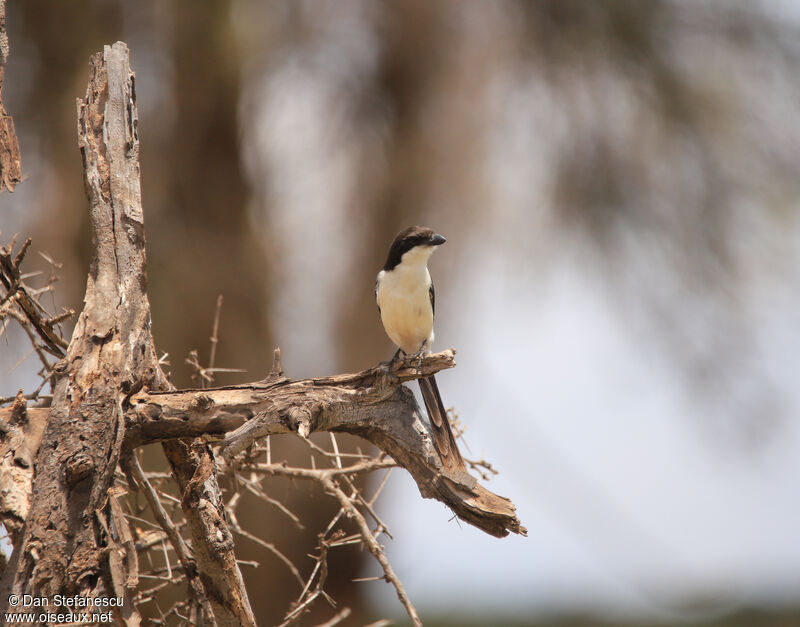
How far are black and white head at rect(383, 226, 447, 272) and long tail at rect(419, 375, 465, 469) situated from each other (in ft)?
2.71

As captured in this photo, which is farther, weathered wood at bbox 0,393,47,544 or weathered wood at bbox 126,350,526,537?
weathered wood at bbox 126,350,526,537

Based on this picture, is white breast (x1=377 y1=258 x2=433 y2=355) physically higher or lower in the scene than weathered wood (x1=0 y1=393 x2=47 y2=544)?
higher

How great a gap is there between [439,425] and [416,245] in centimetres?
118

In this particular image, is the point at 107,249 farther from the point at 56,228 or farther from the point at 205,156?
the point at 205,156

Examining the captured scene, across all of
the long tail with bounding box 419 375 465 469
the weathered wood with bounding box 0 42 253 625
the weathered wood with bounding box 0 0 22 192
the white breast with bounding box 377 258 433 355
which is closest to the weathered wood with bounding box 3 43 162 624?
the weathered wood with bounding box 0 42 253 625

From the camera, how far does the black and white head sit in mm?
3818

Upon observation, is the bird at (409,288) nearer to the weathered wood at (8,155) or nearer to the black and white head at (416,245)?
the black and white head at (416,245)

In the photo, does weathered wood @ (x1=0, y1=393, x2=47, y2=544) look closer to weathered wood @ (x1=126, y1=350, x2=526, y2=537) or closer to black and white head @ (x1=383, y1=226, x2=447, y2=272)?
weathered wood @ (x1=126, y1=350, x2=526, y2=537)

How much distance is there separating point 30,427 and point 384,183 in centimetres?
475

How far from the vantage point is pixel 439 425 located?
289cm

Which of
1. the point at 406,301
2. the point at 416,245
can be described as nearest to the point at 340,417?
the point at 406,301

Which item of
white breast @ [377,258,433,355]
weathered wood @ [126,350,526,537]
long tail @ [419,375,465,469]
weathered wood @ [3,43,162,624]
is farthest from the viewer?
white breast @ [377,258,433,355]

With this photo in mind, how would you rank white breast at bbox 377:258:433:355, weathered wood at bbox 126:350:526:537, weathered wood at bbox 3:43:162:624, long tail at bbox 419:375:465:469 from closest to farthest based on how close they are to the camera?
weathered wood at bbox 3:43:162:624 < weathered wood at bbox 126:350:526:537 < long tail at bbox 419:375:465:469 < white breast at bbox 377:258:433:355

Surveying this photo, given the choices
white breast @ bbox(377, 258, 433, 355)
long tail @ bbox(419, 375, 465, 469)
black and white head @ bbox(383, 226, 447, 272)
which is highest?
black and white head @ bbox(383, 226, 447, 272)
